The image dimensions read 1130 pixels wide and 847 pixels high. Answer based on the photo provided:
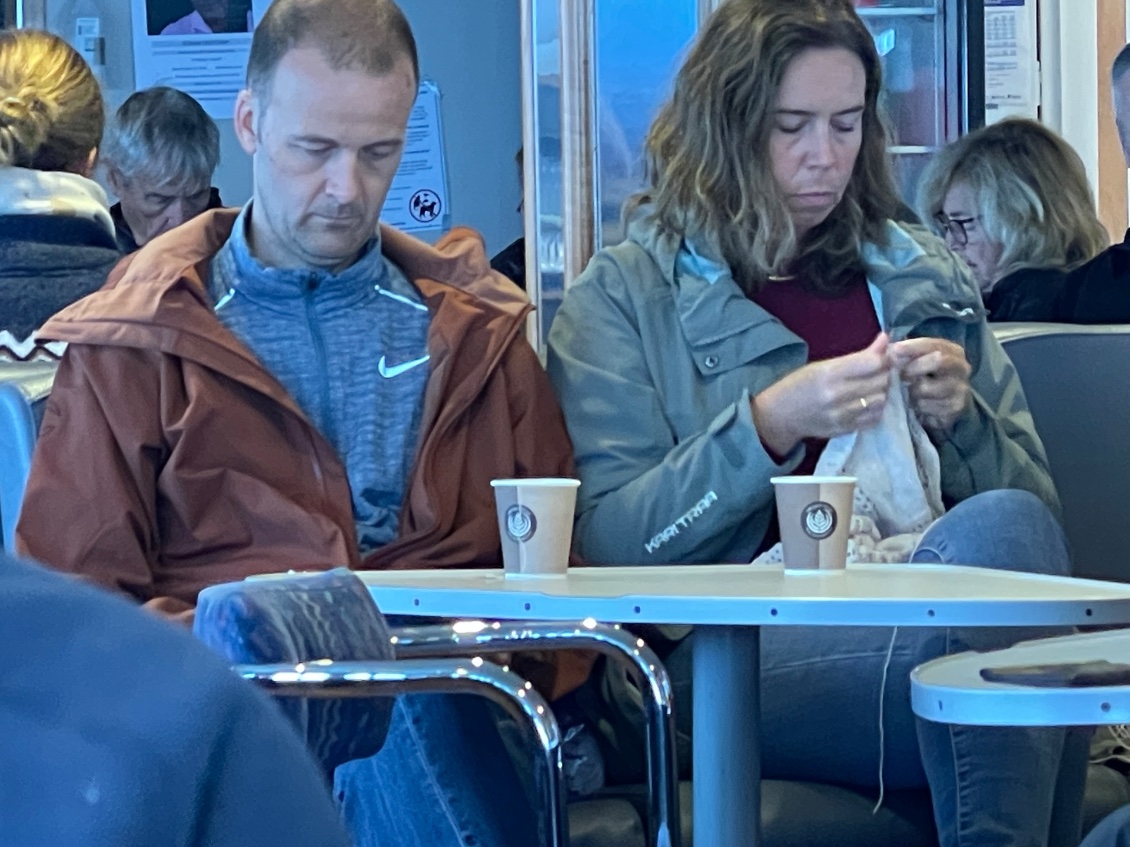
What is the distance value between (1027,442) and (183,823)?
205 centimetres

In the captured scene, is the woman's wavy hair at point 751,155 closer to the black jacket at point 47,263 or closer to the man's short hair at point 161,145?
the black jacket at point 47,263

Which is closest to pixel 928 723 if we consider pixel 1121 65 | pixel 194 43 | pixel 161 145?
pixel 1121 65

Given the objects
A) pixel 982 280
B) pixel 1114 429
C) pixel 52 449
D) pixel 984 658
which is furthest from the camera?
pixel 982 280

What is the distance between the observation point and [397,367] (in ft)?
6.93

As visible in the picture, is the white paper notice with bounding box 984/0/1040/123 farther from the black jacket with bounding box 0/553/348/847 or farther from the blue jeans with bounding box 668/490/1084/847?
the black jacket with bounding box 0/553/348/847

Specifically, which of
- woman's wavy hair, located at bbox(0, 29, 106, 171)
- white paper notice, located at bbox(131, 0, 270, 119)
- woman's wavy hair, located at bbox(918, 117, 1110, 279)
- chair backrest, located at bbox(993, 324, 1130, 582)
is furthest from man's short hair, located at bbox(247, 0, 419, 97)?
white paper notice, located at bbox(131, 0, 270, 119)

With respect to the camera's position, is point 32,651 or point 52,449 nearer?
point 32,651

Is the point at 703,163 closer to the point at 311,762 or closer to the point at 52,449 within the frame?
the point at 52,449

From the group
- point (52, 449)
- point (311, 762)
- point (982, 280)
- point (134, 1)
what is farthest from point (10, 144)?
point (134, 1)

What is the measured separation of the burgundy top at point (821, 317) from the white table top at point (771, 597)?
22.9 inches

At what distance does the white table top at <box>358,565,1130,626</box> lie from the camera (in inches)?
51.4

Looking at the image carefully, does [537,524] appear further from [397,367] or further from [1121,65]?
[1121,65]

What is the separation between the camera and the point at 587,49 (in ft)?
11.9

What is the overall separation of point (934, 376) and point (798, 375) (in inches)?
8.1
